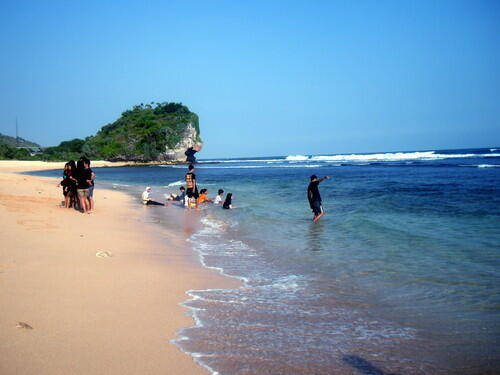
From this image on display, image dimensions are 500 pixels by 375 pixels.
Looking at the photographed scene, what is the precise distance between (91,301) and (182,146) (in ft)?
355

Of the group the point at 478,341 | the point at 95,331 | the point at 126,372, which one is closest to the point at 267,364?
the point at 126,372

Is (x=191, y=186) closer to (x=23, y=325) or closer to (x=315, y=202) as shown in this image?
(x=315, y=202)

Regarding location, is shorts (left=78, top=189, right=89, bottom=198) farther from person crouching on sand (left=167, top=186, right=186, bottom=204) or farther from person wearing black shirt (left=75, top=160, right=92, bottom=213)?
person crouching on sand (left=167, top=186, right=186, bottom=204)

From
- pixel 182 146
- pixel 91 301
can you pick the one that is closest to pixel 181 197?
pixel 91 301

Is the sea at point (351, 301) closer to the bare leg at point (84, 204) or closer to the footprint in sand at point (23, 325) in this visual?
the footprint in sand at point (23, 325)

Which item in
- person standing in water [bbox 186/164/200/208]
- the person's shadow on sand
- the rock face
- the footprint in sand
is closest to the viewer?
the person's shadow on sand

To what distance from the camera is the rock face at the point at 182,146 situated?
352 ft

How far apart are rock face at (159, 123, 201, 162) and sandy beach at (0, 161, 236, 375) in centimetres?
10175

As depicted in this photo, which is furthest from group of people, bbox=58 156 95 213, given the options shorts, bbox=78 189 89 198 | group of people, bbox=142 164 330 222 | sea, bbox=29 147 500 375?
sea, bbox=29 147 500 375

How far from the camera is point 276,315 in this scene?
4.21m

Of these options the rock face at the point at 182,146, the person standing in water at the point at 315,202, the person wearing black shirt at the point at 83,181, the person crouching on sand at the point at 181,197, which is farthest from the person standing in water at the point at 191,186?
the rock face at the point at 182,146

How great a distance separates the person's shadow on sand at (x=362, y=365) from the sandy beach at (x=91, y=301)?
1256 millimetres

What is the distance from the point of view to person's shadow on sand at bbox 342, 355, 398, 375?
305 cm

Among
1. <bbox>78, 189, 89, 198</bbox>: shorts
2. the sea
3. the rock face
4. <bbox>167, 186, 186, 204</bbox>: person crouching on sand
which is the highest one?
the rock face
